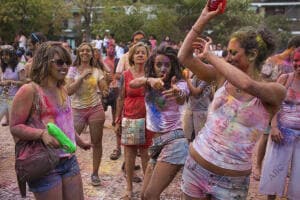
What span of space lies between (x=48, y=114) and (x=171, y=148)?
1.27 metres

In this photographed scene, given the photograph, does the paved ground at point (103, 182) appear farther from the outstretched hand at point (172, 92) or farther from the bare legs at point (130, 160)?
the outstretched hand at point (172, 92)

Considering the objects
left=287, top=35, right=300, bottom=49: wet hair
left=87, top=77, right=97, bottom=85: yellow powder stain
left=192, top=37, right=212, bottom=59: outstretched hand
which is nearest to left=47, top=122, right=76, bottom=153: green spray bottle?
left=192, top=37, right=212, bottom=59: outstretched hand

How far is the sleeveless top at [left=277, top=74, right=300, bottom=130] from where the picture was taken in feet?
14.5

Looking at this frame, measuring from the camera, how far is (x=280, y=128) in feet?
15.3

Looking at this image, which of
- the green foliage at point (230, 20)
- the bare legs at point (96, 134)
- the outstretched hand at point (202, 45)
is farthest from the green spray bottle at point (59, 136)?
the green foliage at point (230, 20)

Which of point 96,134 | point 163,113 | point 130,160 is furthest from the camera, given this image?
point 96,134

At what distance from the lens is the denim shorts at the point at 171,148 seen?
398 centimetres

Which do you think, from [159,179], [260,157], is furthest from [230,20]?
[159,179]

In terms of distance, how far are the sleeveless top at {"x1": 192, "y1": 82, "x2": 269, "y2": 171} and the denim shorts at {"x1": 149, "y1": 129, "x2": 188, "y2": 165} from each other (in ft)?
3.50

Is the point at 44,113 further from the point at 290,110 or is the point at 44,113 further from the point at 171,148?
the point at 290,110

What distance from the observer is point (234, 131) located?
111 inches

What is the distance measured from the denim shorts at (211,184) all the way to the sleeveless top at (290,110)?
5.75 feet

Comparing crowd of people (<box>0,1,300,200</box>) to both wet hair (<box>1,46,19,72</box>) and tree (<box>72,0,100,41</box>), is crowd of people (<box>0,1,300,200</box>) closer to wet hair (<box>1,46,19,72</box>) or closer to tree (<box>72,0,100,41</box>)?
wet hair (<box>1,46,19,72</box>)

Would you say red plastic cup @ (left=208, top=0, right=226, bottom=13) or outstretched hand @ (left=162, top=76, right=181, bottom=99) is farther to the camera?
outstretched hand @ (left=162, top=76, right=181, bottom=99)
